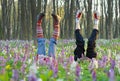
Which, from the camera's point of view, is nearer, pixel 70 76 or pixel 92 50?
pixel 70 76

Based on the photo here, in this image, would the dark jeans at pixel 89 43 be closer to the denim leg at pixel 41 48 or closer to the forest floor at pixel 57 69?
the forest floor at pixel 57 69

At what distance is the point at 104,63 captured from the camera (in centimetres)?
703

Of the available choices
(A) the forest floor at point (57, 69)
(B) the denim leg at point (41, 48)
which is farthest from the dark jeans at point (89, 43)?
(B) the denim leg at point (41, 48)

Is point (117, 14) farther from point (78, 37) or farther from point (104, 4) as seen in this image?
point (78, 37)

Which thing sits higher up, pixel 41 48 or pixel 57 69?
pixel 57 69

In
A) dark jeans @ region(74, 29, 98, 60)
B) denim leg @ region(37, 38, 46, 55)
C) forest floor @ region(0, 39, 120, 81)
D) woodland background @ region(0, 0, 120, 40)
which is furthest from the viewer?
woodland background @ region(0, 0, 120, 40)

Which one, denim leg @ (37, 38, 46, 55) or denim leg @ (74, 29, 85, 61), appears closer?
denim leg @ (37, 38, 46, 55)

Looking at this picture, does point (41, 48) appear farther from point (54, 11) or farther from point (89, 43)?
point (54, 11)

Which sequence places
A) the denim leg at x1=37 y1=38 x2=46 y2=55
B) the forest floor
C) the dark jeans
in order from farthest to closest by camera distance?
the dark jeans < the denim leg at x1=37 y1=38 x2=46 y2=55 < the forest floor

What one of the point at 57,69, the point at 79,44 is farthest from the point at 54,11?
the point at 57,69

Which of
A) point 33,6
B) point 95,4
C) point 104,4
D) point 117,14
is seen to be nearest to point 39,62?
point 33,6

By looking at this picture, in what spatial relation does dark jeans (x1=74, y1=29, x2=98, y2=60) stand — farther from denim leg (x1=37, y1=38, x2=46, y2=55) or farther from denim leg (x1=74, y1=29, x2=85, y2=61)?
denim leg (x1=37, y1=38, x2=46, y2=55)

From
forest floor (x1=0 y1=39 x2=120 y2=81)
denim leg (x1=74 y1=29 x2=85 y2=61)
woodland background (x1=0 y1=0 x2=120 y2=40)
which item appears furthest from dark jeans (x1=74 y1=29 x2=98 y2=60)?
woodland background (x1=0 y1=0 x2=120 y2=40)

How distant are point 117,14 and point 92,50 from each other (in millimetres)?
32137
